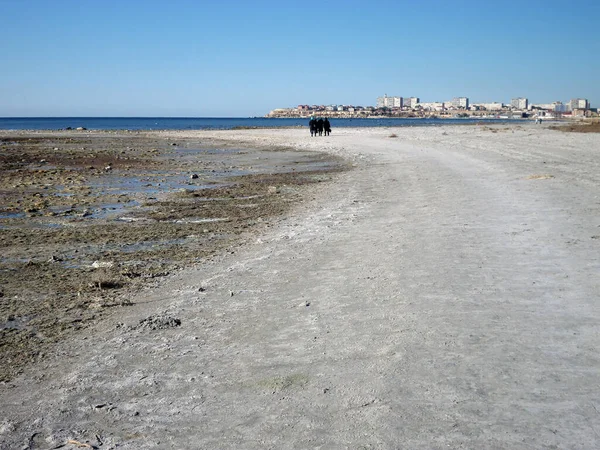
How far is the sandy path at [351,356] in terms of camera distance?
354 centimetres

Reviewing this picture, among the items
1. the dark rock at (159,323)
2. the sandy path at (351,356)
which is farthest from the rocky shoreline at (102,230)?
the dark rock at (159,323)

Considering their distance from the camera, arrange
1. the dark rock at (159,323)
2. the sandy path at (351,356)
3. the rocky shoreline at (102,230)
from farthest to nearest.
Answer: the rocky shoreline at (102,230), the dark rock at (159,323), the sandy path at (351,356)

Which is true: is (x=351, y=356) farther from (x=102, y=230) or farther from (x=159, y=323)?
(x=102, y=230)

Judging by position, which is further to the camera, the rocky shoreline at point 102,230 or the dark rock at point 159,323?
the rocky shoreline at point 102,230

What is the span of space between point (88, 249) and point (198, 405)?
582 cm

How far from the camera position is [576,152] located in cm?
2539

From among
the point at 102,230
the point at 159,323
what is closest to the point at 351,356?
the point at 159,323

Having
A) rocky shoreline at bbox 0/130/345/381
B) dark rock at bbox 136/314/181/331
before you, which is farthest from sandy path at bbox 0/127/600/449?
rocky shoreline at bbox 0/130/345/381

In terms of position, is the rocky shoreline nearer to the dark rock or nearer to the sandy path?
the sandy path

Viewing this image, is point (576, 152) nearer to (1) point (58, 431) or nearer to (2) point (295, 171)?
(2) point (295, 171)

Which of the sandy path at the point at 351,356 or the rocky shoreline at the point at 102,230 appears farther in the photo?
the rocky shoreline at the point at 102,230

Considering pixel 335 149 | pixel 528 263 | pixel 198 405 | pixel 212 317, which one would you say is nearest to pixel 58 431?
pixel 198 405

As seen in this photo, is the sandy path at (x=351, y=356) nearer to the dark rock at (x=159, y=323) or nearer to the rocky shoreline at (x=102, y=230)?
the dark rock at (x=159, y=323)

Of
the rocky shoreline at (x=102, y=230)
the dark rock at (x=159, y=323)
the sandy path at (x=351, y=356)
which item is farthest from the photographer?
the rocky shoreline at (x=102, y=230)
